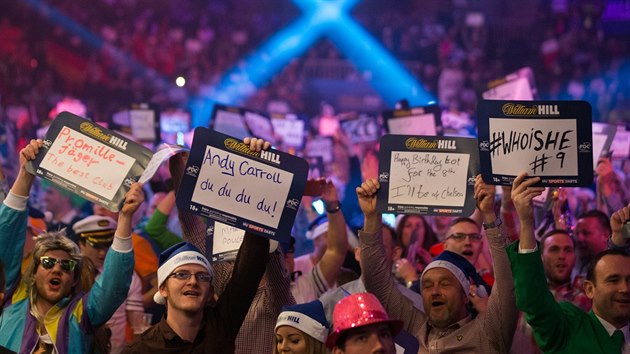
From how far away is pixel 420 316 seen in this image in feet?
18.2

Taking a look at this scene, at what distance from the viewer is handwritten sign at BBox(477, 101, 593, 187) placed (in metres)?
5.07

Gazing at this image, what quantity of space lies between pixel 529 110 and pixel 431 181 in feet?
2.19

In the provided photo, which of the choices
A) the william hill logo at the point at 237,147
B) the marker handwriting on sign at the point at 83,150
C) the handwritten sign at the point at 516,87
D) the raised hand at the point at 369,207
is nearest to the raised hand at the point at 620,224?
the raised hand at the point at 369,207

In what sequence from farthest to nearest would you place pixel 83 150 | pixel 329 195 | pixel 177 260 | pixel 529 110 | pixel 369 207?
pixel 329 195 → pixel 369 207 → pixel 83 150 → pixel 529 110 → pixel 177 260

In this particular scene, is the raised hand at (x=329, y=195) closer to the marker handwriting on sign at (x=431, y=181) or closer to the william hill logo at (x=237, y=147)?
the marker handwriting on sign at (x=431, y=181)

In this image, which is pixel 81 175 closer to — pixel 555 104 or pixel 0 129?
pixel 555 104

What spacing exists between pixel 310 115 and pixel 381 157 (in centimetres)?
2012

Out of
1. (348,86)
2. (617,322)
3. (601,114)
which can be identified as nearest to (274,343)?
(617,322)

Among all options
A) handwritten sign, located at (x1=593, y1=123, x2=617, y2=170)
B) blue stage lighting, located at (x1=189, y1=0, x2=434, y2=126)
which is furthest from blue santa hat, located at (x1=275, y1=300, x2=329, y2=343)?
blue stage lighting, located at (x1=189, y1=0, x2=434, y2=126)

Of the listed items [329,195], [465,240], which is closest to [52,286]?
[329,195]

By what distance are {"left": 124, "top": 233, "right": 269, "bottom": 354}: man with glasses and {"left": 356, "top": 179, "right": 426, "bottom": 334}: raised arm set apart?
671mm

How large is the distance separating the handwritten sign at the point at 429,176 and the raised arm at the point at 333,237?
0.59 m

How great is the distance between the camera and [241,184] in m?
5.15

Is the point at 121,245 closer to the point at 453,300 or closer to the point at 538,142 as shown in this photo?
the point at 453,300
